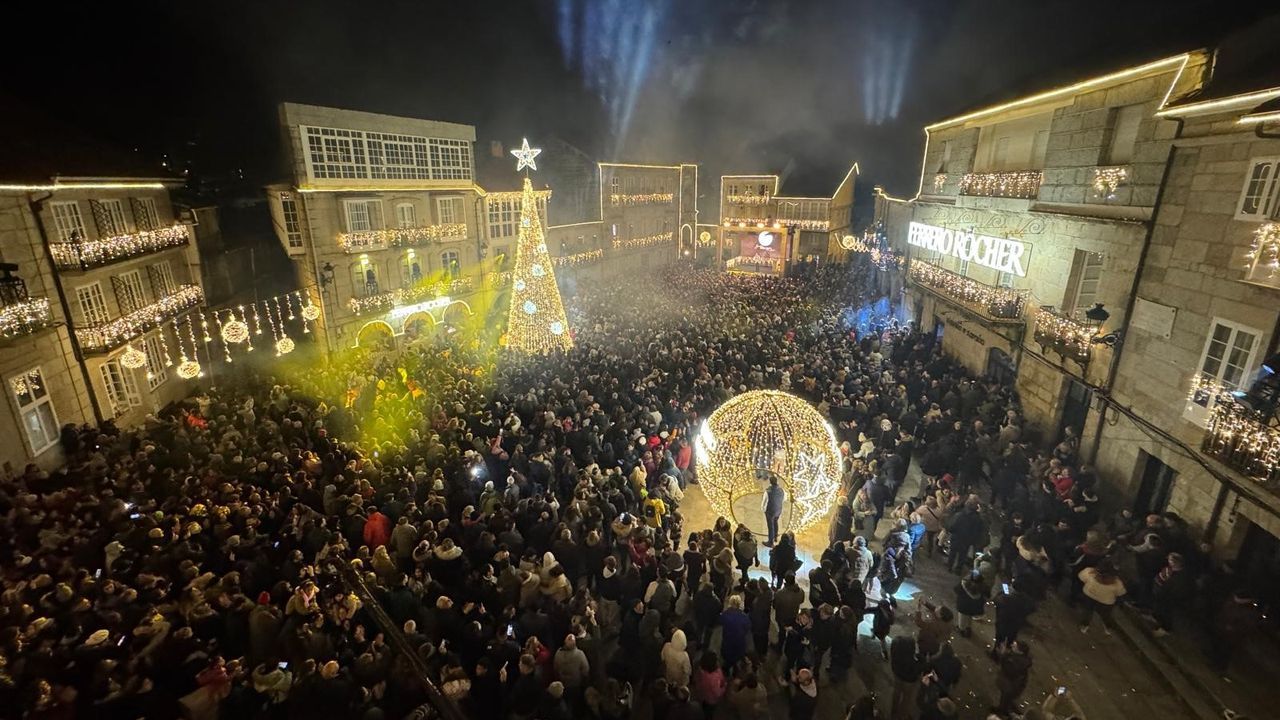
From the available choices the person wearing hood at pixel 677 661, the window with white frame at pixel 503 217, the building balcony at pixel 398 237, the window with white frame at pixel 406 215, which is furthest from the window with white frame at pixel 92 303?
the person wearing hood at pixel 677 661

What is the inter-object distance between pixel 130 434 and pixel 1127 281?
24.5 metres

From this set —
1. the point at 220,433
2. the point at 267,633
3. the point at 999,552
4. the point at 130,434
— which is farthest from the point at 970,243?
the point at 130,434

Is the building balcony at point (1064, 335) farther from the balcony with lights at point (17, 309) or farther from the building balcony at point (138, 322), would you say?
the building balcony at point (138, 322)

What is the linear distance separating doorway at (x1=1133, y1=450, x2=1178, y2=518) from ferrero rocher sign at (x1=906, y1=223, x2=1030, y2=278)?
6.88 meters

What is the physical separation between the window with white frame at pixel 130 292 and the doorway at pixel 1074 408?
1105 inches

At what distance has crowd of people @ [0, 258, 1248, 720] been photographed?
7.13 m

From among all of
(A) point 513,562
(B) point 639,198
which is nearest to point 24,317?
(A) point 513,562

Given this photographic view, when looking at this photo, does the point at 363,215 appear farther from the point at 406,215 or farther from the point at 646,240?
the point at 646,240

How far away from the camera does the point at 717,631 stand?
1006cm

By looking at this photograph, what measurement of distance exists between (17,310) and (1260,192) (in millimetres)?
26005

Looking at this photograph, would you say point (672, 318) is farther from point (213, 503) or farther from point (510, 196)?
point (213, 503)

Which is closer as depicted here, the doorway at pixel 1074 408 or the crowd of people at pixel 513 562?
the crowd of people at pixel 513 562

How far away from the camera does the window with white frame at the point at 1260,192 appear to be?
9312mm

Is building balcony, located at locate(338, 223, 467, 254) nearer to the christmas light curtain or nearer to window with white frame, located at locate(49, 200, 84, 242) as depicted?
window with white frame, located at locate(49, 200, 84, 242)
